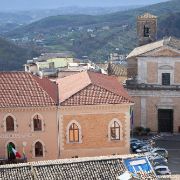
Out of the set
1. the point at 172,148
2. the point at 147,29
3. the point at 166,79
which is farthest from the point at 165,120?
the point at 147,29

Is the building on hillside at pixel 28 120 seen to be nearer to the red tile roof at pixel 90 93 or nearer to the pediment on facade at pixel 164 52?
the red tile roof at pixel 90 93

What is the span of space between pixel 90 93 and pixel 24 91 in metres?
6.05

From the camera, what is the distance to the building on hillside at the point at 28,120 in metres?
51.7

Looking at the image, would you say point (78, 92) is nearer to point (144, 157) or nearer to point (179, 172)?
point (179, 172)

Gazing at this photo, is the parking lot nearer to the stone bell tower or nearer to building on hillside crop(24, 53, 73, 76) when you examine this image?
building on hillside crop(24, 53, 73, 76)

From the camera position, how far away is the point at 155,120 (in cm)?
7081

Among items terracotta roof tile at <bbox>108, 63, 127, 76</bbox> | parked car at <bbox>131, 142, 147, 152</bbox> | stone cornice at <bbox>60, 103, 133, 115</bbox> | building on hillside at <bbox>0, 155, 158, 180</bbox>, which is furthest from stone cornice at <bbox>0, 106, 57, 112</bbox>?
terracotta roof tile at <bbox>108, 63, 127, 76</bbox>

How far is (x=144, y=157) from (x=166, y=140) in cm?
2886

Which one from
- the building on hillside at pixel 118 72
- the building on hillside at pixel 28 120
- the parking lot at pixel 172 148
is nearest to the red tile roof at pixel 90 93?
the building on hillside at pixel 28 120

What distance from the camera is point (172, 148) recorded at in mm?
63312

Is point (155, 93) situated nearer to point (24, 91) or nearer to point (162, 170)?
point (162, 170)

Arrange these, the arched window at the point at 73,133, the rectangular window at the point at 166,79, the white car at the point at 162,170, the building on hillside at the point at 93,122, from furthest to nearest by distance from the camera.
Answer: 1. the rectangular window at the point at 166,79
2. the arched window at the point at 73,133
3. the building on hillside at the point at 93,122
4. the white car at the point at 162,170

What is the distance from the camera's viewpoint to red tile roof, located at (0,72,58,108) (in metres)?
51.8

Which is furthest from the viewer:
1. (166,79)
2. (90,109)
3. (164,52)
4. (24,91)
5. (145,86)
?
(145,86)
